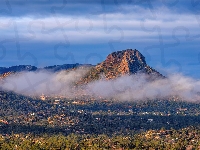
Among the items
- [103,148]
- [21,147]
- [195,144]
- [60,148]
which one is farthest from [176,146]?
[21,147]

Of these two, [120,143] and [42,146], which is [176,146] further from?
[42,146]

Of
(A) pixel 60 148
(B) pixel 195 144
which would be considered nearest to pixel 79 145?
(A) pixel 60 148

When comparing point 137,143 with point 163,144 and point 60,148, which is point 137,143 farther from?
point 60,148

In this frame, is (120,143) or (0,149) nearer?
(0,149)

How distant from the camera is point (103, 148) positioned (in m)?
186

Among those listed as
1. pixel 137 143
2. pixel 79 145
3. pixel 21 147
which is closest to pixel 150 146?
pixel 137 143

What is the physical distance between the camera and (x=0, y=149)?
186375mm

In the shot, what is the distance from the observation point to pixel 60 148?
188 metres

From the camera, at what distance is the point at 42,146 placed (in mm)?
190000

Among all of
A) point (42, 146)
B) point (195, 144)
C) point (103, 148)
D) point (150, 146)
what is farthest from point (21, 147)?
point (195, 144)

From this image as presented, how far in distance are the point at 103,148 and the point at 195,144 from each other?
28.9 metres

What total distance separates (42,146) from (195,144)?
4622 centimetres

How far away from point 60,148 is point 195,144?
4104cm

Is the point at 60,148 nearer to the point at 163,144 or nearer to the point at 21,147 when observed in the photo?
the point at 21,147
